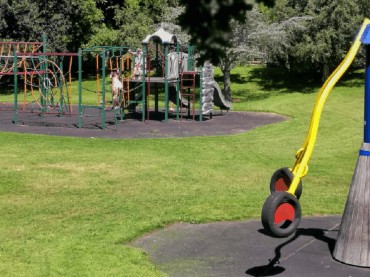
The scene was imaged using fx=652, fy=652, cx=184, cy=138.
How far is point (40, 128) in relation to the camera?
20.6 m

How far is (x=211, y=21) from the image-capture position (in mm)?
2062

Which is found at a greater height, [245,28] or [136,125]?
[245,28]

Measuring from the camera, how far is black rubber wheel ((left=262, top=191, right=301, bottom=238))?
19.5ft

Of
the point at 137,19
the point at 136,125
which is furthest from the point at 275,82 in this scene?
the point at 136,125

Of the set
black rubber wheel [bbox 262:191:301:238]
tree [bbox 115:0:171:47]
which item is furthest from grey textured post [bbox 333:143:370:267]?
tree [bbox 115:0:171:47]

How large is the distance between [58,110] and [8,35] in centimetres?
1166

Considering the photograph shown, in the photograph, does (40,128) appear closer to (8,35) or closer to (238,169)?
(238,169)

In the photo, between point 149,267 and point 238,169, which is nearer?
point 149,267

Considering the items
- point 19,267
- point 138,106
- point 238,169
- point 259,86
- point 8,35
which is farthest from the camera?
point 259,86

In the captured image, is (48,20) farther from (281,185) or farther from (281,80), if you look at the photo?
(281,185)

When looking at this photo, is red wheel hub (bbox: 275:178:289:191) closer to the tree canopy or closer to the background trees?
the background trees

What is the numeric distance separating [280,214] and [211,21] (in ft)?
13.9

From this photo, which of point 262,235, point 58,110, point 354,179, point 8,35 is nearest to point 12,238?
point 262,235

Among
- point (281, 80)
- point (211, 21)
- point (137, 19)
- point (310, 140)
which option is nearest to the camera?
point (211, 21)
